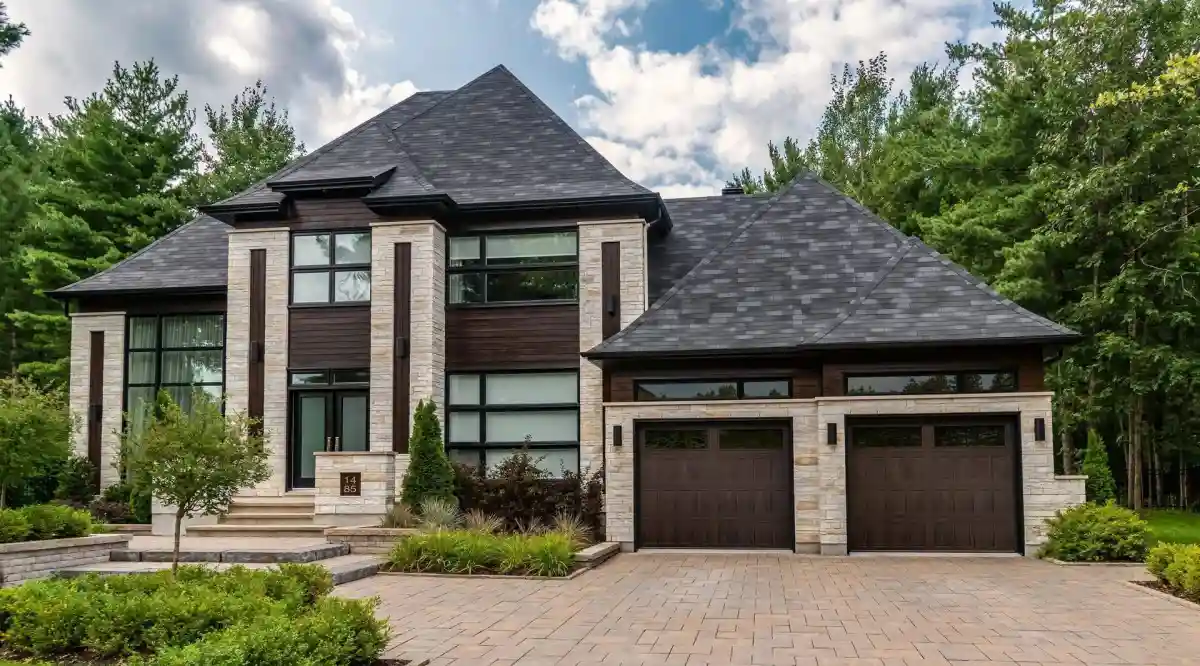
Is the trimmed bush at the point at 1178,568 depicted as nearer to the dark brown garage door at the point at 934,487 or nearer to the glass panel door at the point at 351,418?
the dark brown garage door at the point at 934,487

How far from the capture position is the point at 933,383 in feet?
47.4

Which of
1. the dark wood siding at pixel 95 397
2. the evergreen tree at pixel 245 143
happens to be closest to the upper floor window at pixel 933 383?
the dark wood siding at pixel 95 397

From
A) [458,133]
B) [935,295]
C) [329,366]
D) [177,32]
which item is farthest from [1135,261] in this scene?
[177,32]

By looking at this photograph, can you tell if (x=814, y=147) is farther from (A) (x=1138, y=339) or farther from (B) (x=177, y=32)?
(B) (x=177, y=32)

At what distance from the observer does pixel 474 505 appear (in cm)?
1586

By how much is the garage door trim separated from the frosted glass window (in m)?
1.70

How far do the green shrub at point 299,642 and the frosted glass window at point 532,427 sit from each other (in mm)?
9830

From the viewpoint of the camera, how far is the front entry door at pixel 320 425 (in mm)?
17328

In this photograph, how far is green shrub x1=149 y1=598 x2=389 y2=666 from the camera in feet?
18.5

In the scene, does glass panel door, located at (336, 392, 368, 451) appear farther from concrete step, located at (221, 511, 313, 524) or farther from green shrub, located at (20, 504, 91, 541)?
green shrub, located at (20, 504, 91, 541)

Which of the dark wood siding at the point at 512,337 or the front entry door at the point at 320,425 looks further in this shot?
the front entry door at the point at 320,425

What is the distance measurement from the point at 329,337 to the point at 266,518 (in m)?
3.37

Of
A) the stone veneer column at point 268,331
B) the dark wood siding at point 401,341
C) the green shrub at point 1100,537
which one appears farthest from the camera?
the stone veneer column at point 268,331

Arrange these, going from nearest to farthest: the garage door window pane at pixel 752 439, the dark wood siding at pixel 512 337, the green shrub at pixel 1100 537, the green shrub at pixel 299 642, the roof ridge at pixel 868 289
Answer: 1. the green shrub at pixel 299 642
2. the green shrub at pixel 1100 537
3. the roof ridge at pixel 868 289
4. the garage door window pane at pixel 752 439
5. the dark wood siding at pixel 512 337
